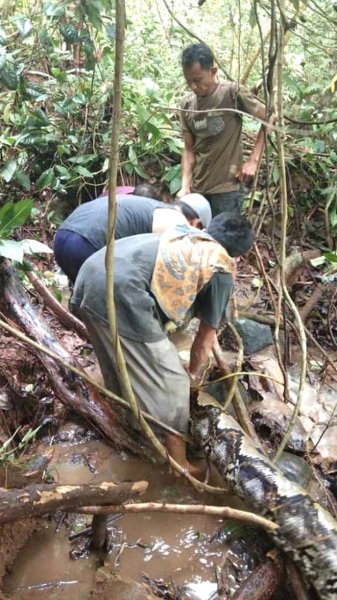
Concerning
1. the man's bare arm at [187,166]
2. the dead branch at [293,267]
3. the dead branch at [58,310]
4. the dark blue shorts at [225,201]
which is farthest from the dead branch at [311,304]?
the dead branch at [58,310]

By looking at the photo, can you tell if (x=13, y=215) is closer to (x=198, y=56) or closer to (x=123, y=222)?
(x=123, y=222)

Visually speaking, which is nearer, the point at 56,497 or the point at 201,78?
the point at 56,497

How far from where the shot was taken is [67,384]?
3.56 meters

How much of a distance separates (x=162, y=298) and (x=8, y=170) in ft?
11.2

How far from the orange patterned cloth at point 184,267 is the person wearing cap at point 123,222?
0.57 metres

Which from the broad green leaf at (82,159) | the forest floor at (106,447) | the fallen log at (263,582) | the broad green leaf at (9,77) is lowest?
the forest floor at (106,447)

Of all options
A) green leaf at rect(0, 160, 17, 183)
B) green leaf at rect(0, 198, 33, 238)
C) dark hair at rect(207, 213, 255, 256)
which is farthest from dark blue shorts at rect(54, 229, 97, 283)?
green leaf at rect(0, 160, 17, 183)

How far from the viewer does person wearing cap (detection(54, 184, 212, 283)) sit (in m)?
3.64

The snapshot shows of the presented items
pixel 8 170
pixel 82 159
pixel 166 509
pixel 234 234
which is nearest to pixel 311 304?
pixel 234 234

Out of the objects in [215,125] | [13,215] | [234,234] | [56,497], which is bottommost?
[56,497]

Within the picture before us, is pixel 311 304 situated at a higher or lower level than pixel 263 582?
lower

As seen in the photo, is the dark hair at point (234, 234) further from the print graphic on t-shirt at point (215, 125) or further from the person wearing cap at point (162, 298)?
the print graphic on t-shirt at point (215, 125)

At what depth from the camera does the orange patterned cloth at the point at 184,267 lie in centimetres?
298

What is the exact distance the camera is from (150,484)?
123 inches
